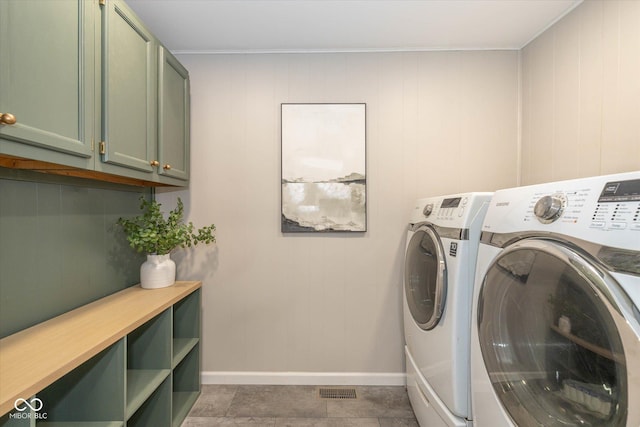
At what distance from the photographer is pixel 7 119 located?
32.1 inches

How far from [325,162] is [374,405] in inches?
62.4

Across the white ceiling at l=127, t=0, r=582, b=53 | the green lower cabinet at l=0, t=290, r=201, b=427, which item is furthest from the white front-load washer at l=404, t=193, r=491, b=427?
the green lower cabinet at l=0, t=290, r=201, b=427

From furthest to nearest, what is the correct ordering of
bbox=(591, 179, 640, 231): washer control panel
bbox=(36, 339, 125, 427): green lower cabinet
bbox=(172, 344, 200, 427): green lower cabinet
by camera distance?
bbox=(172, 344, 200, 427): green lower cabinet
bbox=(36, 339, 125, 427): green lower cabinet
bbox=(591, 179, 640, 231): washer control panel

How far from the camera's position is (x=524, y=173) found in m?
2.07

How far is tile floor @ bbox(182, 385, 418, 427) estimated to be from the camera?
1.75m

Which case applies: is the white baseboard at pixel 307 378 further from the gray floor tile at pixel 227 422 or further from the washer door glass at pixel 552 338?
the washer door glass at pixel 552 338

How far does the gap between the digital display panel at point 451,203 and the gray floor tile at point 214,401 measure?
5.67 ft

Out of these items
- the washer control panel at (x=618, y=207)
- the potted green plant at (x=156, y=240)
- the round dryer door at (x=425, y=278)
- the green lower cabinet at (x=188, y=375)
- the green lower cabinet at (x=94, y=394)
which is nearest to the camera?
the washer control panel at (x=618, y=207)

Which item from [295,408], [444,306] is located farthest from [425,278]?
[295,408]

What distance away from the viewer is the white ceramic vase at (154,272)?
177cm

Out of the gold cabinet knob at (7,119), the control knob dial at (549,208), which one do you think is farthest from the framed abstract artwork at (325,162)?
the gold cabinet knob at (7,119)

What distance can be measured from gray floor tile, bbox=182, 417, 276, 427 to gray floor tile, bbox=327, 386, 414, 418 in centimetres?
37

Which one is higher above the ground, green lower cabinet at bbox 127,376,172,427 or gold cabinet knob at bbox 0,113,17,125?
gold cabinet knob at bbox 0,113,17,125

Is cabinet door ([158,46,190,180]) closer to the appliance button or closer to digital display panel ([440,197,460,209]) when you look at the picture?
digital display panel ([440,197,460,209])
